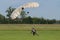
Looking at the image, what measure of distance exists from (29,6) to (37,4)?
882 mm

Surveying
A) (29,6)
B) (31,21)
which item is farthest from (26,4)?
(31,21)

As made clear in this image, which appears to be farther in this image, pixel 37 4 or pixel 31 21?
pixel 31 21

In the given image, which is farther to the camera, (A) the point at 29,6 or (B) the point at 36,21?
(B) the point at 36,21

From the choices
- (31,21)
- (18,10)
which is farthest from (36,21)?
(18,10)

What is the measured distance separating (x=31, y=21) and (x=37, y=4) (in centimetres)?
5846

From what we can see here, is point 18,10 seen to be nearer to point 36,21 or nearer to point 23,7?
point 23,7

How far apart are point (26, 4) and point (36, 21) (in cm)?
5872

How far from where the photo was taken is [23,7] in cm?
2462

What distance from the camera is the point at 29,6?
24938 millimetres

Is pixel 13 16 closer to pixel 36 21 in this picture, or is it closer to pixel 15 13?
pixel 15 13

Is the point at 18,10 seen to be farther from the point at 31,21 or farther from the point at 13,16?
the point at 31,21

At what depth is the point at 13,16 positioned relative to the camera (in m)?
24.6

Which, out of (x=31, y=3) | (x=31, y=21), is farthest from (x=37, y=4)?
(x=31, y=21)

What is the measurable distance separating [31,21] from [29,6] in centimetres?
5790
